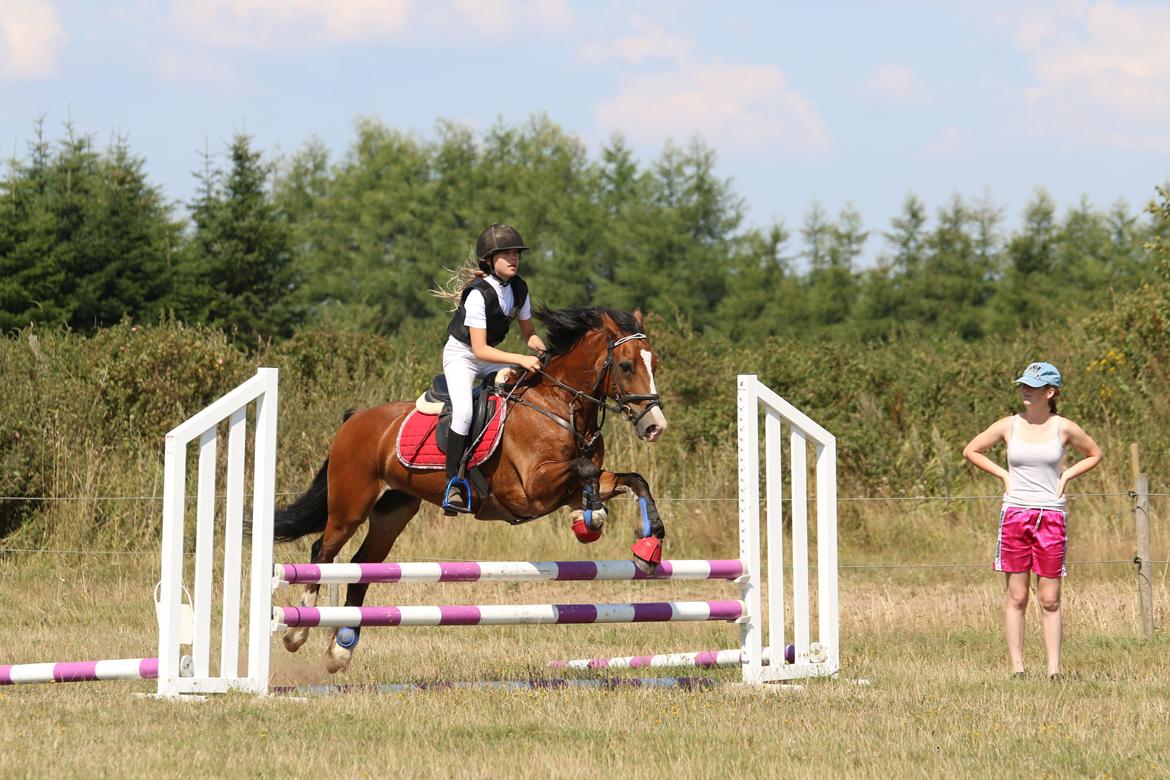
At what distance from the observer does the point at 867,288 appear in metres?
42.5

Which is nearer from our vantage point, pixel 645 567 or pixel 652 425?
pixel 652 425

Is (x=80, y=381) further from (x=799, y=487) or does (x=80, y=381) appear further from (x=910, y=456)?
(x=799, y=487)

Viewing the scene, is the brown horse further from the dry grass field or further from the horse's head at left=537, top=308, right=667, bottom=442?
the dry grass field

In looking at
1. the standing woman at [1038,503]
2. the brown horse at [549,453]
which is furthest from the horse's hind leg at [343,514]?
the standing woman at [1038,503]

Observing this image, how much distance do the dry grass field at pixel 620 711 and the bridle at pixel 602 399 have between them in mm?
1328

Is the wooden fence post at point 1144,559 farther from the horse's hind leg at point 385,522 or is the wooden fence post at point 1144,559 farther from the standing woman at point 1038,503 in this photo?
the horse's hind leg at point 385,522

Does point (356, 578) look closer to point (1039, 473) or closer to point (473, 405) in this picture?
point (473, 405)

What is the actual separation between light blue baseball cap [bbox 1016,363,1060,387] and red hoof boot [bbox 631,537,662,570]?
2427mm

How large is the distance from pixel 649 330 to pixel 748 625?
1341 cm

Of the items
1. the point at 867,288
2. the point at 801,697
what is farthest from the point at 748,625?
the point at 867,288

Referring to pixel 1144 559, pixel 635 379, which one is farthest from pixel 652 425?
pixel 1144 559

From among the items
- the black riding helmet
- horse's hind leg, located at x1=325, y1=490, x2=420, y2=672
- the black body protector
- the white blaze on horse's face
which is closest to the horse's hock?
the white blaze on horse's face

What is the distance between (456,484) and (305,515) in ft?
5.48

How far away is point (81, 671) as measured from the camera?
253 inches
